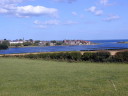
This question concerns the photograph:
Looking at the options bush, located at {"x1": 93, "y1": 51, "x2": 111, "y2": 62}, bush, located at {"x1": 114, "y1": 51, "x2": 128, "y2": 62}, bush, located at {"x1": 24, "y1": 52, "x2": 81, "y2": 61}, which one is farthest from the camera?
bush, located at {"x1": 24, "y1": 52, "x2": 81, "y2": 61}

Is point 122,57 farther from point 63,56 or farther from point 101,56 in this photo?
point 63,56

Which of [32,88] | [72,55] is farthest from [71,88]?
[72,55]

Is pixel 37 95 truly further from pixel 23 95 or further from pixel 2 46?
pixel 2 46

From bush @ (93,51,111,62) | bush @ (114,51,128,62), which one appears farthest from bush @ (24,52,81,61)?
bush @ (114,51,128,62)

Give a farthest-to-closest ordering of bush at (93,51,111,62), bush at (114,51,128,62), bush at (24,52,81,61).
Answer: bush at (24,52,81,61), bush at (93,51,111,62), bush at (114,51,128,62)

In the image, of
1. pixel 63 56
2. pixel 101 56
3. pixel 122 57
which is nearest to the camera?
pixel 122 57

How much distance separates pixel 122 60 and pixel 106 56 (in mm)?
3300

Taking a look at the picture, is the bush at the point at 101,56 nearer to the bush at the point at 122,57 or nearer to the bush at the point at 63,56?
the bush at the point at 122,57

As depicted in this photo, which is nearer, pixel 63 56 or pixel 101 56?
pixel 101 56

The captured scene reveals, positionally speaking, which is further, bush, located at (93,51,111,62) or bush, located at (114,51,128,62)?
bush, located at (93,51,111,62)

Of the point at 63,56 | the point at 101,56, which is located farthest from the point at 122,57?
the point at 63,56

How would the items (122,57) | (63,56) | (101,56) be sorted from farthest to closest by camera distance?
(63,56)
(101,56)
(122,57)

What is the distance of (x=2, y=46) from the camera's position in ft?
311

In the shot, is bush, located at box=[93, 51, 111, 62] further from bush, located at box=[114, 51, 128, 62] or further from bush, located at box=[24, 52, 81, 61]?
bush, located at box=[24, 52, 81, 61]
